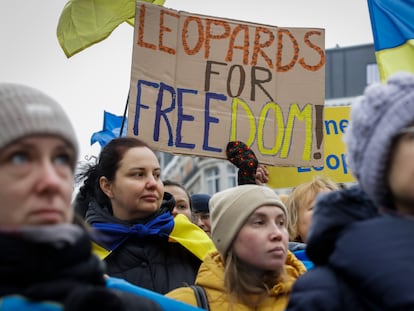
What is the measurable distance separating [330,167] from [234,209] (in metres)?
3.19

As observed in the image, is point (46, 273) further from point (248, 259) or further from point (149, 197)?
point (149, 197)

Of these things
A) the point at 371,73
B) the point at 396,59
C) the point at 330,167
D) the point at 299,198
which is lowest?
the point at 299,198

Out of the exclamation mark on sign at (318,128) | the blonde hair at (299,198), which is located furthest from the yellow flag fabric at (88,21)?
the blonde hair at (299,198)

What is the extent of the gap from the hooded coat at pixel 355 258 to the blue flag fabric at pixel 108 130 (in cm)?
496

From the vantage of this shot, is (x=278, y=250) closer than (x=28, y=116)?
No

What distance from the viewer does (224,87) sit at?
5.19 meters

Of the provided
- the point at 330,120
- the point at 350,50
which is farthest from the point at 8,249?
the point at 350,50

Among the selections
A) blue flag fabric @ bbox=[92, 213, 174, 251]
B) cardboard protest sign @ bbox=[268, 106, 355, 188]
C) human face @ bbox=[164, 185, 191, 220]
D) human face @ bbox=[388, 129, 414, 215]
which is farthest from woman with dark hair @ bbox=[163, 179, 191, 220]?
human face @ bbox=[388, 129, 414, 215]

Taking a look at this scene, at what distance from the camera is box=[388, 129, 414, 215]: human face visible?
199 centimetres

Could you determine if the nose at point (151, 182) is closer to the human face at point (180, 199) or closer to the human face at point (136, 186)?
the human face at point (136, 186)

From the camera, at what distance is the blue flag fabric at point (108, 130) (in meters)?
6.99

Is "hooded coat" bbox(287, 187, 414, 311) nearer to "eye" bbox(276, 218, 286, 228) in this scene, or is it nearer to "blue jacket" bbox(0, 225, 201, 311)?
"blue jacket" bbox(0, 225, 201, 311)

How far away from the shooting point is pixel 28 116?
1.89 m

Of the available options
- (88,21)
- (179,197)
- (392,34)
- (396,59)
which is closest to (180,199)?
(179,197)
